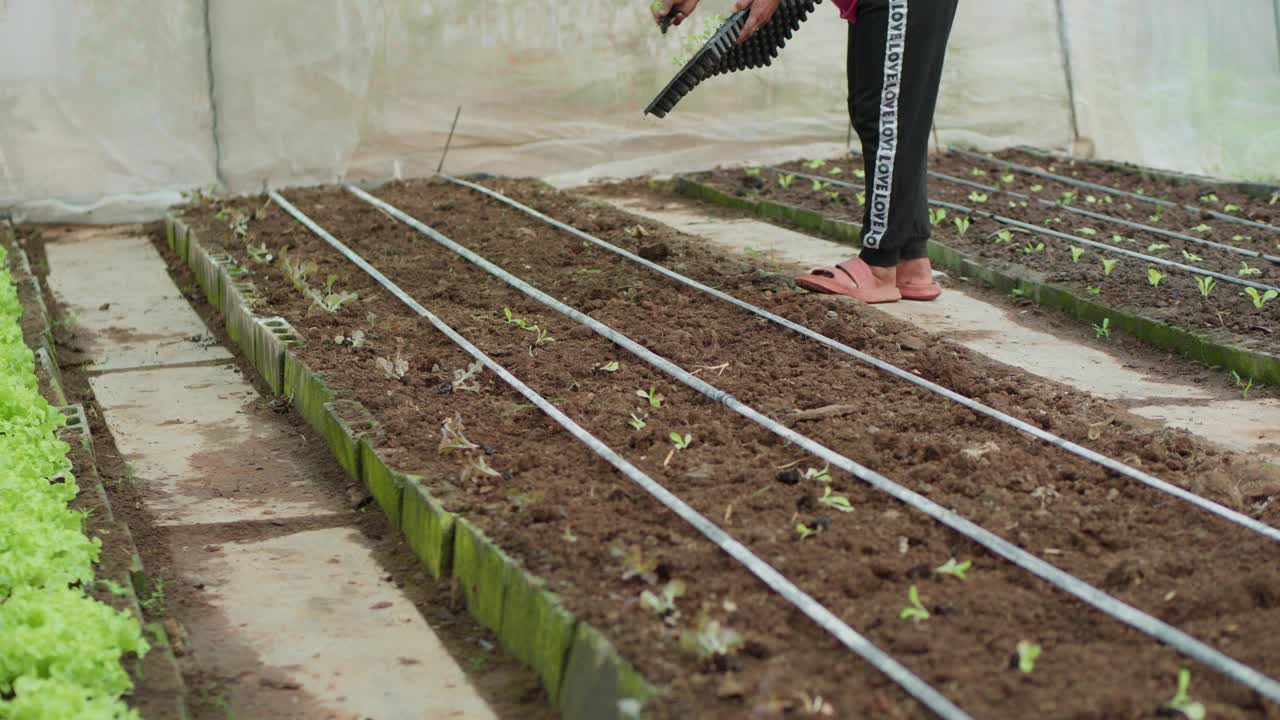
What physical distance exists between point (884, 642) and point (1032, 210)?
447cm

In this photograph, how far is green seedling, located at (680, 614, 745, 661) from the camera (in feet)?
6.94

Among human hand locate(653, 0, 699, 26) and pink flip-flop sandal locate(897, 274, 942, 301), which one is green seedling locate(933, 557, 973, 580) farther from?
human hand locate(653, 0, 699, 26)

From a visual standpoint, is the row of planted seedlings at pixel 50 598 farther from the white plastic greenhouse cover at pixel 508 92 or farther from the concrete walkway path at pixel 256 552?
the white plastic greenhouse cover at pixel 508 92

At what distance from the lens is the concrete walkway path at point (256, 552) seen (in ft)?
8.04

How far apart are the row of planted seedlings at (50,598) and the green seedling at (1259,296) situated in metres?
3.50

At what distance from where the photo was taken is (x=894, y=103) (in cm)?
449

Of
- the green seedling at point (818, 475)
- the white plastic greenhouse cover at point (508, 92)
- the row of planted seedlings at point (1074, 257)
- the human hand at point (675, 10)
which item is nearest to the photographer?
the green seedling at point (818, 475)

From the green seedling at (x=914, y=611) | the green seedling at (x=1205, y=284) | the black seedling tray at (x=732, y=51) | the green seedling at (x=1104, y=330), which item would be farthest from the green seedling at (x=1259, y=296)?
the green seedling at (x=914, y=611)

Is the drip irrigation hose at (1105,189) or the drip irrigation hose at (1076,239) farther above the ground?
the drip irrigation hose at (1105,189)

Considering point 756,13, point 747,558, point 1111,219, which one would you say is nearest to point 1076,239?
point 1111,219

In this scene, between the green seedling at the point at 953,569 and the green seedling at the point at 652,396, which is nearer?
the green seedling at the point at 953,569

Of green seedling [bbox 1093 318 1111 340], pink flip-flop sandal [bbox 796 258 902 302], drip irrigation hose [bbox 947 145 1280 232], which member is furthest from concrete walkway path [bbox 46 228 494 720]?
drip irrigation hose [bbox 947 145 1280 232]

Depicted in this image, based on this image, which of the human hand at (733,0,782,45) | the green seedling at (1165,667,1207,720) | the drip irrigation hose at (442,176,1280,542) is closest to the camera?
the green seedling at (1165,667,1207,720)

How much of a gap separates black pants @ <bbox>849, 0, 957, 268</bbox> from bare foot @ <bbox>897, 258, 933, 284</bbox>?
0.41 ft
